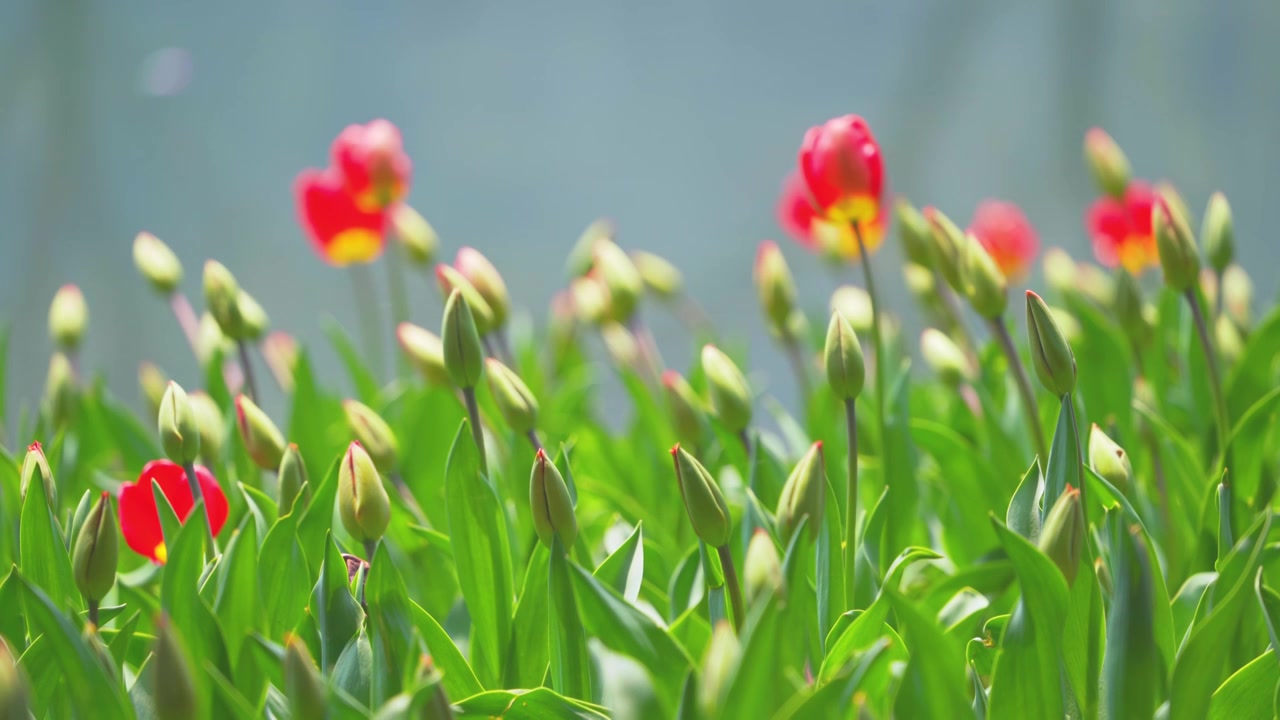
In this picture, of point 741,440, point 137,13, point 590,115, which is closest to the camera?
point 741,440

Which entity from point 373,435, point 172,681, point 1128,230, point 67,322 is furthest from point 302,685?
point 1128,230

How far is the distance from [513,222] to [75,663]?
1937 mm

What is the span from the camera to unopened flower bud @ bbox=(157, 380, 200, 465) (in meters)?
0.48

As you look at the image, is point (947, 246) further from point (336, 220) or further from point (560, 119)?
point (560, 119)

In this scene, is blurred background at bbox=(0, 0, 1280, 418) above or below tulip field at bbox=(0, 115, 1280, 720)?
above

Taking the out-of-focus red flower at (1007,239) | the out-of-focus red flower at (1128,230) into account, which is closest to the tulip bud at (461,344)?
the out-of-focus red flower at (1128,230)

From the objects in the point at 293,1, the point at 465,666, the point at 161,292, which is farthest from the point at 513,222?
the point at 465,666

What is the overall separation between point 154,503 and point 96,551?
11 centimetres

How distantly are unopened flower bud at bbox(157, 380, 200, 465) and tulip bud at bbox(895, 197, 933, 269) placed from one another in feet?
1.48

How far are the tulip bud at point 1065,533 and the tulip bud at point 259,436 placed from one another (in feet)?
1.25

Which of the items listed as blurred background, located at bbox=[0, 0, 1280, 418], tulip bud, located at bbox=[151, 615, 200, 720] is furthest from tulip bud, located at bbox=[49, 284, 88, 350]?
blurred background, located at bbox=[0, 0, 1280, 418]

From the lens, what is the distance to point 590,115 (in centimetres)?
222

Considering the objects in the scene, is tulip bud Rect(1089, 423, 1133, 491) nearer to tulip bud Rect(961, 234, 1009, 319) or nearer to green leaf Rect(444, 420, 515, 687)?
tulip bud Rect(961, 234, 1009, 319)

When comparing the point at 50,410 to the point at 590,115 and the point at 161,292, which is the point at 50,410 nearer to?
the point at 161,292
